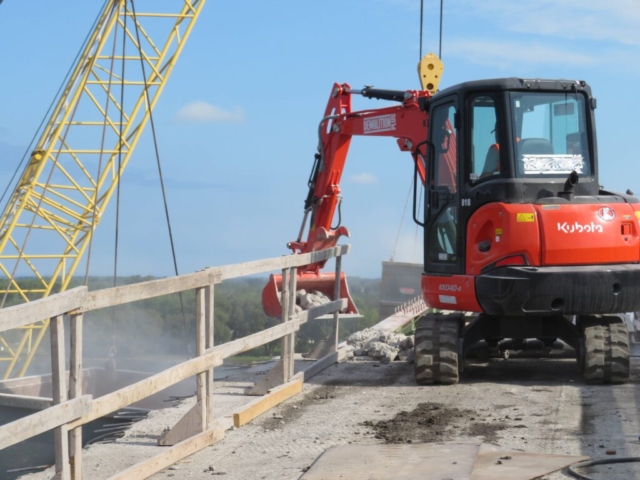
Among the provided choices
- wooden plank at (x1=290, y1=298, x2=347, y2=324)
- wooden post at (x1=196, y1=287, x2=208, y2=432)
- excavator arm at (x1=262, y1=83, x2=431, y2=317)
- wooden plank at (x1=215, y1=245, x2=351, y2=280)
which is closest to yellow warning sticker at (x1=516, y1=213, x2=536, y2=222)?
wooden plank at (x1=215, y1=245, x2=351, y2=280)

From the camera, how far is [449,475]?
19.9 ft

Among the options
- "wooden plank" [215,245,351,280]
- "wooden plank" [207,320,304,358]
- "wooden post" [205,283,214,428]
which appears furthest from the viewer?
"wooden plank" [215,245,351,280]

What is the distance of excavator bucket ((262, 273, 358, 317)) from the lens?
15.3 meters

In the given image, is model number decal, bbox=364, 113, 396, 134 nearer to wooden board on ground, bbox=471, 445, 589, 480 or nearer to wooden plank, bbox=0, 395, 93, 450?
wooden board on ground, bbox=471, 445, 589, 480

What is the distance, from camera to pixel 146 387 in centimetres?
643

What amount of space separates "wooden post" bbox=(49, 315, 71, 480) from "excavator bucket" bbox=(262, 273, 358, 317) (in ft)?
32.4

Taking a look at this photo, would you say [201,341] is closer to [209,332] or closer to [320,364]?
[209,332]

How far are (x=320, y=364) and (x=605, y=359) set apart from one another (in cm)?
299

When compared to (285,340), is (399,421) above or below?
below

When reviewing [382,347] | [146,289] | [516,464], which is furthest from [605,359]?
[146,289]

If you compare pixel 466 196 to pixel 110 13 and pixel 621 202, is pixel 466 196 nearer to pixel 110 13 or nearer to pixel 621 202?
pixel 621 202

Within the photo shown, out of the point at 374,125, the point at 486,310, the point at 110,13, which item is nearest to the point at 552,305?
the point at 486,310

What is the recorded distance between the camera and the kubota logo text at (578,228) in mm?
9516

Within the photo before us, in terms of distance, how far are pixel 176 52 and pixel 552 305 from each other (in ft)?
71.3
